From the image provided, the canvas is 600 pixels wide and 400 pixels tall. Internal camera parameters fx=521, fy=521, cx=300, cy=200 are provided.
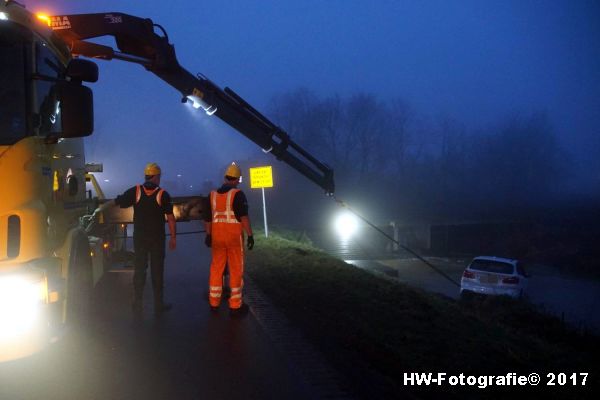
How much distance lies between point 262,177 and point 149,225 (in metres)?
13.2

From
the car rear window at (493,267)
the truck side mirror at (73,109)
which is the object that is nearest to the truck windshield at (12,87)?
the truck side mirror at (73,109)

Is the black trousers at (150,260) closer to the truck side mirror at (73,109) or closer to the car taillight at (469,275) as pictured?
the truck side mirror at (73,109)

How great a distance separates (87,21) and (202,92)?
3538mm

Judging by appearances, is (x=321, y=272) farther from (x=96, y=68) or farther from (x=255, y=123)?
→ (x=96, y=68)

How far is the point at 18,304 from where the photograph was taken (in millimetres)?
3920

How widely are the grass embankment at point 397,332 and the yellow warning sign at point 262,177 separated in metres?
8.29

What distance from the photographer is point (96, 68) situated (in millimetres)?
4703

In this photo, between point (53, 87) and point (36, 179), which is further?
point (53, 87)

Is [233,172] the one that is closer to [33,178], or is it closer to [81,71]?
[81,71]

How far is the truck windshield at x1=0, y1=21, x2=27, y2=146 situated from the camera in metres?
4.27

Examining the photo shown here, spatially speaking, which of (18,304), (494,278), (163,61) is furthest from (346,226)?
(18,304)

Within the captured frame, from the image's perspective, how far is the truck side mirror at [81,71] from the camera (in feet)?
14.8

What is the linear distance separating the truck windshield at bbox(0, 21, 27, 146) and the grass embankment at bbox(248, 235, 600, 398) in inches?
143

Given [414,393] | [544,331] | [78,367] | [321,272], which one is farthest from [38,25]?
[544,331]
